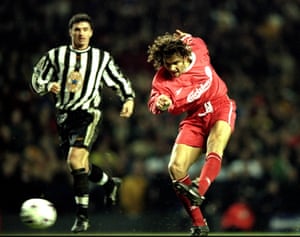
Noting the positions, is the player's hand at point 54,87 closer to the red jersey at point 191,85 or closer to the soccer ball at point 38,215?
the red jersey at point 191,85

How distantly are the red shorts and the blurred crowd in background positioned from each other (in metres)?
3.13

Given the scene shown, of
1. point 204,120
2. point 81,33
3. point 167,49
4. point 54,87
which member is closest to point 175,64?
point 167,49

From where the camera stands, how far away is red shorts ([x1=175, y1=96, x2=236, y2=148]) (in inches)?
344

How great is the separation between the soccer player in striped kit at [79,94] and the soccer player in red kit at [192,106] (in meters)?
0.68

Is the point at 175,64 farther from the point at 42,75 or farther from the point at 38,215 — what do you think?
the point at 38,215

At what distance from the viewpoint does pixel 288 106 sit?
1409 centimetres

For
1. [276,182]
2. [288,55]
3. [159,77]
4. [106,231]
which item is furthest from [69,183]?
[288,55]

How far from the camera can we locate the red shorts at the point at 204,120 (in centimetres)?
873

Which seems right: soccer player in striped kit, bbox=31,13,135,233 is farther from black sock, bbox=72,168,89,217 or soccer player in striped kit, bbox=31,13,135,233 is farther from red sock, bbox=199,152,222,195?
red sock, bbox=199,152,222,195

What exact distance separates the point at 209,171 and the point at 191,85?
86 cm

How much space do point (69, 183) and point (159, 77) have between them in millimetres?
3982

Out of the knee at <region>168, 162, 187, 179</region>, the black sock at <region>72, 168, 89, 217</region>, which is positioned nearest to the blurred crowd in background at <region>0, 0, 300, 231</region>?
the black sock at <region>72, 168, 89, 217</region>

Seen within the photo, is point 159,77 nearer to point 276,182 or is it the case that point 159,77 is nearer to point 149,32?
point 276,182

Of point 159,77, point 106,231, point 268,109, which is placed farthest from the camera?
point 268,109
